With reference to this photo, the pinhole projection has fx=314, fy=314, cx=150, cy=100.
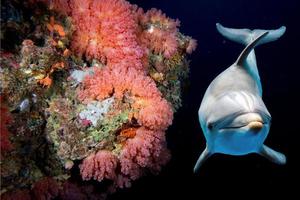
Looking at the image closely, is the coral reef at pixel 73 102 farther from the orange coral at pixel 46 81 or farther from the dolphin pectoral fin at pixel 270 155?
the dolphin pectoral fin at pixel 270 155

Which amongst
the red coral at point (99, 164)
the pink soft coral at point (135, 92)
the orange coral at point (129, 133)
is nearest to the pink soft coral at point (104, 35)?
the pink soft coral at point (135, 92)

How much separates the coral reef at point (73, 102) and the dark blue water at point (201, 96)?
2743 millimetres

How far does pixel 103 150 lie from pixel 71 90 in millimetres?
842

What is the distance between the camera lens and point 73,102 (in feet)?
12.3

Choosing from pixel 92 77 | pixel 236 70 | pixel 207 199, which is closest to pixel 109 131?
pixel 92 77

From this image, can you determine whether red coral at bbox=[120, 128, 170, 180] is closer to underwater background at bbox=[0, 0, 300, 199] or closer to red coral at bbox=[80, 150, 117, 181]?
red coral at bbox=[80, 150, 117, 181]

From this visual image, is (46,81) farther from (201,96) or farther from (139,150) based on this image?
(201,96)

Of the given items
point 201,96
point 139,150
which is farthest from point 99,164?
point 201,96

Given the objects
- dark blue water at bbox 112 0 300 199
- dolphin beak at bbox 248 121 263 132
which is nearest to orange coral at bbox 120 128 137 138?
dolphin beak at bbox 248 121 263 132

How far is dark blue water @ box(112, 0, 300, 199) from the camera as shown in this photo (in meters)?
7.90

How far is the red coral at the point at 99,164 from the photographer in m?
3.55

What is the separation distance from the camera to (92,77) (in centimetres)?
383

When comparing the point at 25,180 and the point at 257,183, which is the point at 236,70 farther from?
the point at 257,183

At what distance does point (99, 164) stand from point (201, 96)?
7.70 m
